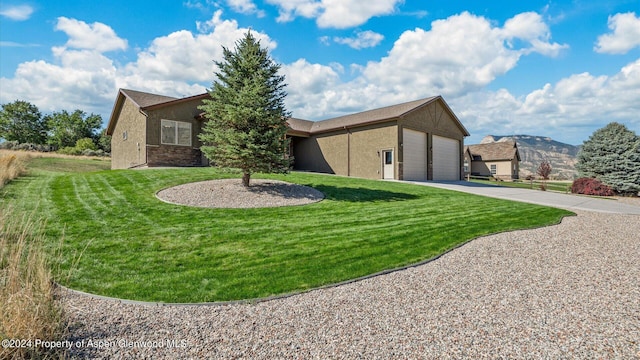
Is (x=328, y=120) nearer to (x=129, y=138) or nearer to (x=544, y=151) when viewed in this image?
(x=129, y=138)

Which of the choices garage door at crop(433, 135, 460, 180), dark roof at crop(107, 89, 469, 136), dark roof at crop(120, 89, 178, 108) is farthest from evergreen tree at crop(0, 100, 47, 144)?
garage door at crop(433, 135, 460, 180)

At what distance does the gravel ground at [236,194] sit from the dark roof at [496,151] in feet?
116

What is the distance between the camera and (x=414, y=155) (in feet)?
67.9

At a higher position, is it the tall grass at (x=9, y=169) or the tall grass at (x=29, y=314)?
the tall grass at (x=9, y=169)

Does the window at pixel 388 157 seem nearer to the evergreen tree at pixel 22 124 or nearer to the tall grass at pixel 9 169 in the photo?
the tall grass at pixel 9 169

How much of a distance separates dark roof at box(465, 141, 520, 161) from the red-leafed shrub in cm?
1961

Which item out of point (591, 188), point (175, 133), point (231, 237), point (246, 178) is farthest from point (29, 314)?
point (591, 188)

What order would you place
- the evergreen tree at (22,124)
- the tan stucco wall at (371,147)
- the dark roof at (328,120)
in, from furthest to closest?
the evergreen tree at (22,124)
the tan stucco wall at (371,147)
the dark roof at (328,120)

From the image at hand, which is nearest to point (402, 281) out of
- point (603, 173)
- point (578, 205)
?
point (578, 205)

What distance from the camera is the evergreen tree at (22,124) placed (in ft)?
151

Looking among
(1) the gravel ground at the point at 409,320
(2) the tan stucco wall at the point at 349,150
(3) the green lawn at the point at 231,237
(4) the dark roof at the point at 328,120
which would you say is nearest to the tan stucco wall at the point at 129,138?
(4) the dark roof at the point at 328,120

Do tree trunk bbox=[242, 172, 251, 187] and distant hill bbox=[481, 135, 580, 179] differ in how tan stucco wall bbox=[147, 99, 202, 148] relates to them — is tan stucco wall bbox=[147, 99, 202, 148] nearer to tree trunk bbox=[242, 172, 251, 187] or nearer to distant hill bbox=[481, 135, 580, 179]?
tree trunk bbox=[242, 172, 251, 187]

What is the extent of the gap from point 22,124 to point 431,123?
60667mm

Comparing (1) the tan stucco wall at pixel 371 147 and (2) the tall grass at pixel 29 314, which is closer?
(2) the tall grass at pixel 29 314
